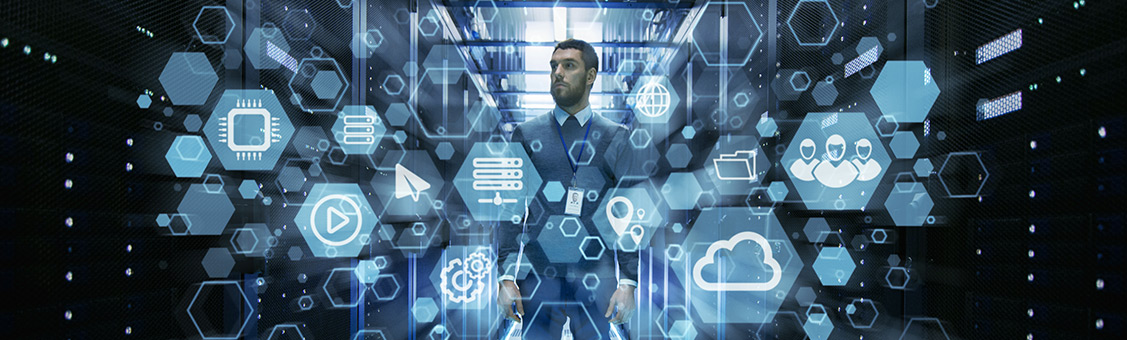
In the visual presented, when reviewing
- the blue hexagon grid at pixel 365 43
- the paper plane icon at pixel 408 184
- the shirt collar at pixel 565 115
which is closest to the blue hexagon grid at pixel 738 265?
the shirt collar at pixel 565 115

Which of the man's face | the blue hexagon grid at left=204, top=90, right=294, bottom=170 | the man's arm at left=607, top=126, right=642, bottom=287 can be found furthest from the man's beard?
the blue hexagon grid at left=204, top=90, right=294, bottom=170

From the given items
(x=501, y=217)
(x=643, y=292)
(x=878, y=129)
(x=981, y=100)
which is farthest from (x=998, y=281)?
(x=643, y=292)

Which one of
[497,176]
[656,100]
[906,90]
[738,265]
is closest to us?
[906,90]

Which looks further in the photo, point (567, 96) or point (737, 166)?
point (737, 166)

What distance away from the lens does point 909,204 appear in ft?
4.09

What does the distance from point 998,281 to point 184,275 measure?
1.72 metres

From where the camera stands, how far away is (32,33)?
0.79 meters

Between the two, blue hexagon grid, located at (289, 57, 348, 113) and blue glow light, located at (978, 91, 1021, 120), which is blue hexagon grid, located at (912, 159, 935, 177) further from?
blue hexagon grid, located at (289, 57, 348, 113)

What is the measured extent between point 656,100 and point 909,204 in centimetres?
118

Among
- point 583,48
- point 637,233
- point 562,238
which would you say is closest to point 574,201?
point 562,238

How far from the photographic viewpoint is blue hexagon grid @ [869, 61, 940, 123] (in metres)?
1.21

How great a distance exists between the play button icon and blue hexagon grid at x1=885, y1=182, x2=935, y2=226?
164 centimetres

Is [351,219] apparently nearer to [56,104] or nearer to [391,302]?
[391,302]

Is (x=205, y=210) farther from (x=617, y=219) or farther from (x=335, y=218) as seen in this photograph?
(x=617, y=219)
